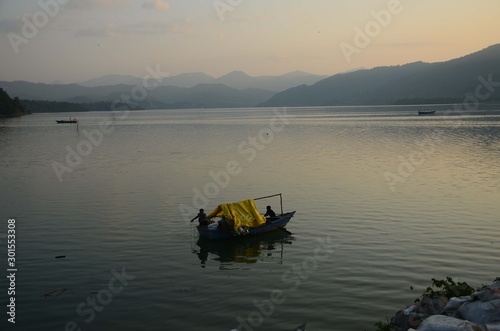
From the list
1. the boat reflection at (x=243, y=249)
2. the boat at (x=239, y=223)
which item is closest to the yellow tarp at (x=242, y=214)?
the boat at (x=239, y=223)

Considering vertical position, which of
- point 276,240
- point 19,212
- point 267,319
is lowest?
point 267,319

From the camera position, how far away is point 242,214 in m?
26.7

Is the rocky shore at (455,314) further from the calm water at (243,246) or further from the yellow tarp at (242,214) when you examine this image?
the yellow tarp at (242,214)

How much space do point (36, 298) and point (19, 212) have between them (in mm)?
15380

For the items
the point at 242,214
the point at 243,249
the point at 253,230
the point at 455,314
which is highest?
the point at 242,214

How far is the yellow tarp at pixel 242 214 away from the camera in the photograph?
Answer: 2617 centimetres

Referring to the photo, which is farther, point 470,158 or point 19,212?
point 470,158

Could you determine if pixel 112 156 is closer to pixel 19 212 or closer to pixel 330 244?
pixel 19 212

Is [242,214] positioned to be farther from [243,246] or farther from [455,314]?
[455,314]

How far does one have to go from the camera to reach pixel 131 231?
88.6 feet

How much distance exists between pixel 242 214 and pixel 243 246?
2.11 m

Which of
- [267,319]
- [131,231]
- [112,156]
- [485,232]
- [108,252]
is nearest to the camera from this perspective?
[267,319]

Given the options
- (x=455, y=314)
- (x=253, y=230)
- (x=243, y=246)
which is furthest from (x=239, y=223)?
(x=455, y=314)

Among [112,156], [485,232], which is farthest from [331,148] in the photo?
[485,232]
